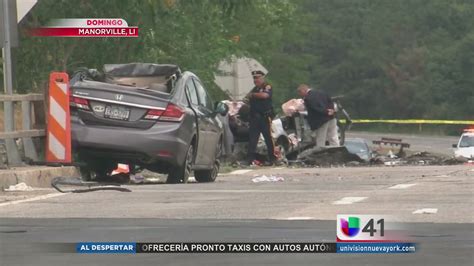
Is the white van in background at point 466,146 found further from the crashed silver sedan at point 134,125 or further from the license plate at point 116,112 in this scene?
the license plate at point 116,112

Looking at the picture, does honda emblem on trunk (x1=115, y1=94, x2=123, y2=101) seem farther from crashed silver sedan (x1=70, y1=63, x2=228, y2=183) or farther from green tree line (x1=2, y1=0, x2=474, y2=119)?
green tree line (x1=2, y1=0, x2=474, y2=119)

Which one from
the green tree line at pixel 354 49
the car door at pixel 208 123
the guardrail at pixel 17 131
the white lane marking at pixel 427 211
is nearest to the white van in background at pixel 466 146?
the green tree line at pixel 354 49

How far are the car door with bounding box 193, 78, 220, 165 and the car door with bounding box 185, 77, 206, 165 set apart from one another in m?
0.10

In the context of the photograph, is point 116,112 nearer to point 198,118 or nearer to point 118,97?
point 118,97

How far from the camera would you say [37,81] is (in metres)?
25.5

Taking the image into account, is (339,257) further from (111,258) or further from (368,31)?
(368,31)

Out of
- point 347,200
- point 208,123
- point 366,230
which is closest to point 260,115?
point 208,123

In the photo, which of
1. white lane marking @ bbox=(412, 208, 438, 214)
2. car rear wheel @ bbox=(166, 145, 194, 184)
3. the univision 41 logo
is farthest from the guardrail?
the univision 41 logo

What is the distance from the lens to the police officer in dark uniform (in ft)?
81.5

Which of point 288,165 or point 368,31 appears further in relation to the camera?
point 368,31

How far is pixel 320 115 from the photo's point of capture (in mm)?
26188

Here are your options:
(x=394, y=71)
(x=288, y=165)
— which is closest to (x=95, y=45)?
(x=288, y=165)

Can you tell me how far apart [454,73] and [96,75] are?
91.3 metres

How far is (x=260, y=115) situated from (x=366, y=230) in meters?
16.0
